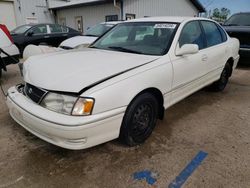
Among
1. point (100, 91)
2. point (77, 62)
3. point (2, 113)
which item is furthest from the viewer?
point (2, 113)

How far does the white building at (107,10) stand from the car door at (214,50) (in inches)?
347

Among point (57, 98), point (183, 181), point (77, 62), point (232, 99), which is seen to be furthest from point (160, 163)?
point (232, 99)

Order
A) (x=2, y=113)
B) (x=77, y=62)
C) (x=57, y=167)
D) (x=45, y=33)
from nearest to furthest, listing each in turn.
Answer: (x=57, y=167) < (x=77, y=62) < (x=2, y=113) < (x=45, y=33)

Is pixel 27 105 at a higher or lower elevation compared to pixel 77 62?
lower

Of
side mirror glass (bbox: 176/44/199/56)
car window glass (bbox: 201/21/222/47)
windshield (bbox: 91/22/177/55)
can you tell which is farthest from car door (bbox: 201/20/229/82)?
windshield (bbox: 91/22/177/55)

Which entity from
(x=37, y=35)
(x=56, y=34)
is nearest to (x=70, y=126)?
(x=37, y=35)

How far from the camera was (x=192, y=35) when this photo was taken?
3443mm

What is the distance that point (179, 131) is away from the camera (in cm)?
313

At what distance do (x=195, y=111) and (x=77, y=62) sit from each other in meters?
2.28

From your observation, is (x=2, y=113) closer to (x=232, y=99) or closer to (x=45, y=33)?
(x=232, y=99)

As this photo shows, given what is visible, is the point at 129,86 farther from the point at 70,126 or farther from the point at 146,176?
the point at 146,176

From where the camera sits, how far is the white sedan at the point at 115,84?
2.09 meters

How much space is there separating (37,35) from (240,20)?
27.0 feet

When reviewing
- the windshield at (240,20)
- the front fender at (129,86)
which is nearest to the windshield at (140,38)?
the front fender at (129,86)
